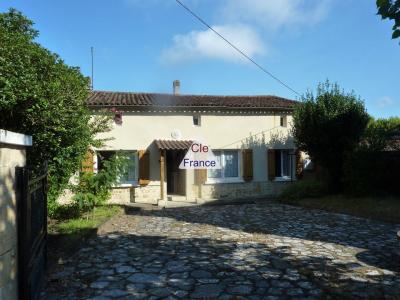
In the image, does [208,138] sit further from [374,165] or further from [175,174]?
[374,165]

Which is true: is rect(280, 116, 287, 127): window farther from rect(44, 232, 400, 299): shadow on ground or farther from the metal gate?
the metal gate

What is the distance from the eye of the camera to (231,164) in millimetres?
19359

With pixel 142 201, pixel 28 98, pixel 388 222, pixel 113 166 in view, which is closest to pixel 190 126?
pixel 142 201

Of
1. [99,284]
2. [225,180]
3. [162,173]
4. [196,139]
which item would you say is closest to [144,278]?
[99,284]

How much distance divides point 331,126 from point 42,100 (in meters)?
12.4

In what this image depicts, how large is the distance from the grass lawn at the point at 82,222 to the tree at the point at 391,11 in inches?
317

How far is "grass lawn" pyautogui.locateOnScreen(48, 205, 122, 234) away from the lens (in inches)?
398

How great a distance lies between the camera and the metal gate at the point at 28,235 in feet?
14.8

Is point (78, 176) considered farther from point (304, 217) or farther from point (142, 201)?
point (304, 217)

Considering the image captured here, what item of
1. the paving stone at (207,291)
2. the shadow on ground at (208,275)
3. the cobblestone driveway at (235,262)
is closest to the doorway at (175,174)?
the cobblestone driveway at (235,262)

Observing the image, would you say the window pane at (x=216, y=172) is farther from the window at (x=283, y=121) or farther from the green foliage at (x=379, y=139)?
the green foliage at (x=379, y=139)

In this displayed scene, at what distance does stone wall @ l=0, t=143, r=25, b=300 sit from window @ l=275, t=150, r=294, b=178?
16564mm

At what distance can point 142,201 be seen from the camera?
17.4 m

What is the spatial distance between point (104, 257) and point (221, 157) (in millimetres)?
11691
